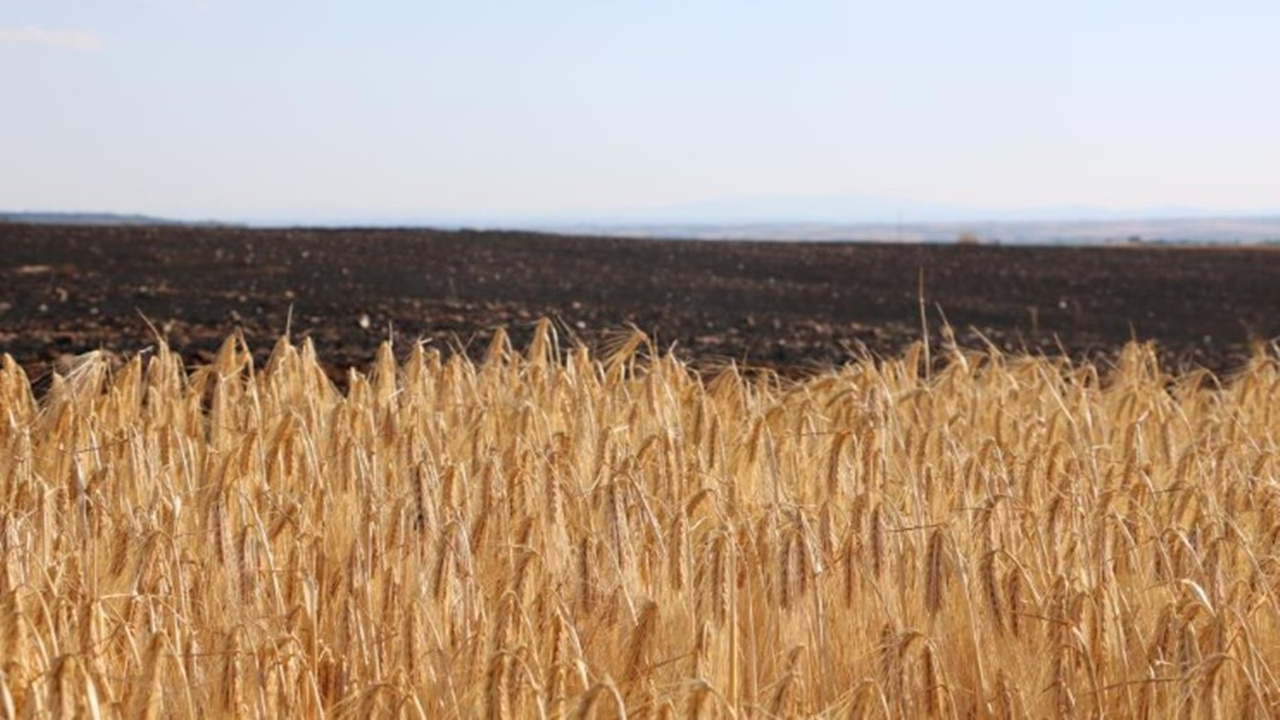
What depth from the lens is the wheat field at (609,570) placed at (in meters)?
2.74

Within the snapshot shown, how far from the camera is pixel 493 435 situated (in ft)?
14.9

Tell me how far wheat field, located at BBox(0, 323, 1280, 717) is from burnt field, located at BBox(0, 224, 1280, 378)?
5.35 ft

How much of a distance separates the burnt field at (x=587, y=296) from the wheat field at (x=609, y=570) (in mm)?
1630

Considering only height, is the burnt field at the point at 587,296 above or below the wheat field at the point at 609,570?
below

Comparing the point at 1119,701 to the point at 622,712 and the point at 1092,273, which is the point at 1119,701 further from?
the point at 1092,273

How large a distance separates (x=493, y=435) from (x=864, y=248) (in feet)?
46.3

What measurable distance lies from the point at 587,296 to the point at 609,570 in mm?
7510

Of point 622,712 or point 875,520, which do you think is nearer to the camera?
point 622,712

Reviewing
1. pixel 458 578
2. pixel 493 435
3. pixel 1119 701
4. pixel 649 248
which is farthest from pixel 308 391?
pixel 649 248

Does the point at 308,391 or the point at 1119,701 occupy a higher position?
the point at 308,391

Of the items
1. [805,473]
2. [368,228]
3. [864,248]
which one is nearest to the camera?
[805,473]

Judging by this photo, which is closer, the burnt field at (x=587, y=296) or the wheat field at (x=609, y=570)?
the wheat field at (x=609, y=570)

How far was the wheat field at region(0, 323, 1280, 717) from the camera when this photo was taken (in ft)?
8.98

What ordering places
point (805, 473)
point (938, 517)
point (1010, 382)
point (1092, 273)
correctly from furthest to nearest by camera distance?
point (1092, 273), point (1010, 382), point (805, 473), point (938, 517)
